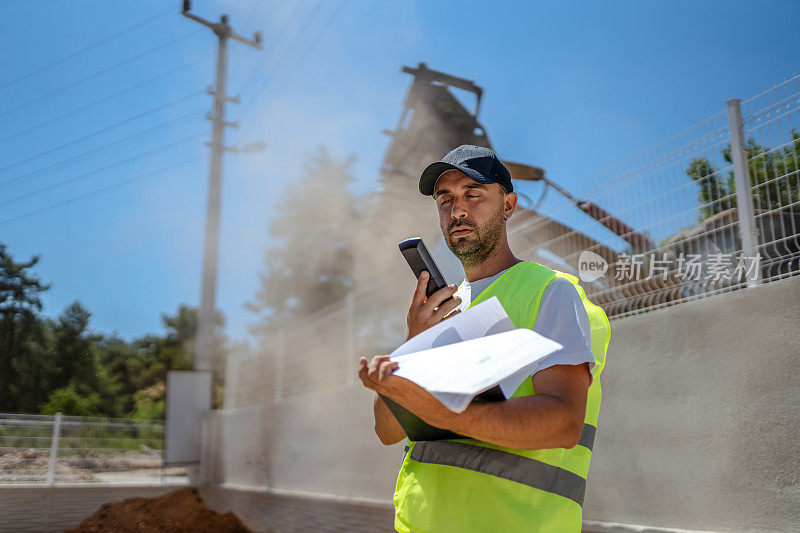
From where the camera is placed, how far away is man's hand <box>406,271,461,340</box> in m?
1.35

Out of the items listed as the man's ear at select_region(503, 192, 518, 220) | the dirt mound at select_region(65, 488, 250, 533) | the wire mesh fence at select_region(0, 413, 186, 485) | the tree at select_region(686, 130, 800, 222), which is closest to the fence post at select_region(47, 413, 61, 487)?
the wire mesh fence at select_region(0, 413, 186, 485)

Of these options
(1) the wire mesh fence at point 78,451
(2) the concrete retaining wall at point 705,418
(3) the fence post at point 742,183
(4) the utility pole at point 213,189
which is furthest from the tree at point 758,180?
(4) the utility pole at point 213,189

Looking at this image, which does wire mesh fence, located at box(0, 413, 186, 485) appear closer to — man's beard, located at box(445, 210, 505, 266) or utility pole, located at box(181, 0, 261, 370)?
utility pole, located at box(181, 0, 261, 370)

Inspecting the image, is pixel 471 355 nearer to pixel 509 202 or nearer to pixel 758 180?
pixel 509 202

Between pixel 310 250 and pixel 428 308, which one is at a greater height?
pixel 310 250

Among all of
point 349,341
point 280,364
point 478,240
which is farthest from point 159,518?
point 478,240

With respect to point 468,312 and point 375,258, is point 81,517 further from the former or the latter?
point 468,312

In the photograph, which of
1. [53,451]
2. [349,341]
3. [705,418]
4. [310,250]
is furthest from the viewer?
[310,250]

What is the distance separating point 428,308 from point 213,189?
1341cm

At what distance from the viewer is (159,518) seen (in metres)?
8.01

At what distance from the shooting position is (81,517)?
8828 millimetres

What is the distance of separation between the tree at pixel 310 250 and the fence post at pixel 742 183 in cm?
1298

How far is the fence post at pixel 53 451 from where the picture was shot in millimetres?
9508

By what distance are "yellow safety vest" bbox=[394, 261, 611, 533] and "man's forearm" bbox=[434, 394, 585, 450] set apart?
0.14 metres
